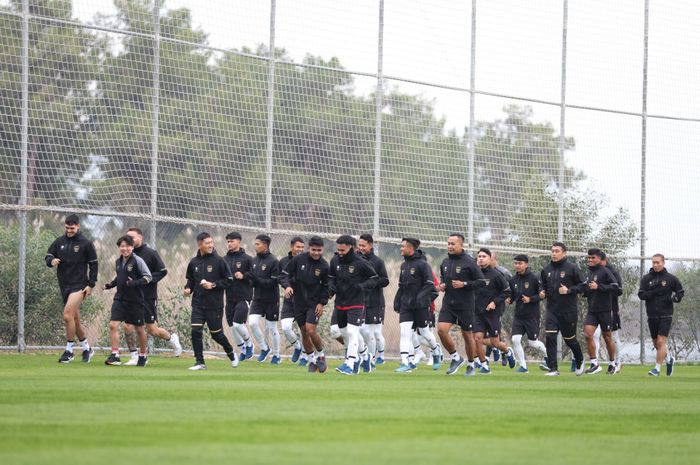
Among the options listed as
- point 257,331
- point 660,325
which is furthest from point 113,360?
point 660,325

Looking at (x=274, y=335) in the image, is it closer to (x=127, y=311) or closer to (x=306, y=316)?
(x=306, y=316)

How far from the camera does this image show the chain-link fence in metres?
26.0

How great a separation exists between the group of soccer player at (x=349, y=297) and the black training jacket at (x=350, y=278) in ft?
0.05

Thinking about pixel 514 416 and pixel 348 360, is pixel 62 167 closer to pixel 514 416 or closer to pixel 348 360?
pixel 348 360

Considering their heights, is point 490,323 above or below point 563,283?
below

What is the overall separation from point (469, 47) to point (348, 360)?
43.6 ft

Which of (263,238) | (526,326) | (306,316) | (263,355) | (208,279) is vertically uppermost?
(263,238)

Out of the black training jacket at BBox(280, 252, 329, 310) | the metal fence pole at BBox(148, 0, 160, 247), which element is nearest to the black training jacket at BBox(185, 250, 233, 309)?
the black training jacket at BBox(280, 252, 329, 310)

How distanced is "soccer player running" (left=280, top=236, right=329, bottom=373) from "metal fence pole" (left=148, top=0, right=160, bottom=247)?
18.5ft

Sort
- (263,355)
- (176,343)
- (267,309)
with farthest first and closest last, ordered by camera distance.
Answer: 1. (267,309)
2. (263,355)
3. (176,343)

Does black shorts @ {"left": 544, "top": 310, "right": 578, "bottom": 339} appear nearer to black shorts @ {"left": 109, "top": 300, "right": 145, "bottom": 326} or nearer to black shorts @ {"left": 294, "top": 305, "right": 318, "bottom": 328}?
black shorts @ {"left": 294, "top": 305, "right": 318, "bottom": 328}

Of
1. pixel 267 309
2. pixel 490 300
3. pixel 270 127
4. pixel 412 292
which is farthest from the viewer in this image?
pixel 270 127

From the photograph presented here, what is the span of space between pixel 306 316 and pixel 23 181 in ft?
21.9

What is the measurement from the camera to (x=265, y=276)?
26.5 metres
